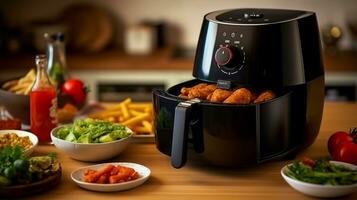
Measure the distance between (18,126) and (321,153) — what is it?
2.61ft

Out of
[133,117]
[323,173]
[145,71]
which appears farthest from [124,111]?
[145,71]

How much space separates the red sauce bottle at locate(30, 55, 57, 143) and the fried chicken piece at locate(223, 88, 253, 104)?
1.63ft

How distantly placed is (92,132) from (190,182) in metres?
0.28

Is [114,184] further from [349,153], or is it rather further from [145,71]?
[145,71]

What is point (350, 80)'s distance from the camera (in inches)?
121

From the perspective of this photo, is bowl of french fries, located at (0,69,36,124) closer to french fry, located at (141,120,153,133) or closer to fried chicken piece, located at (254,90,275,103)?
french fry, located at (141,120,153,133)

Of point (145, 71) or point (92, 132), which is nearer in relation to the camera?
point (92, 132)

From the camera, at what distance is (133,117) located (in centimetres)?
174

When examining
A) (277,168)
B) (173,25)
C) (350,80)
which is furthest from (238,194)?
(173,25)

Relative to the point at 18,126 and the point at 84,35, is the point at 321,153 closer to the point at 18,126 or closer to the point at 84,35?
the point at 18,126

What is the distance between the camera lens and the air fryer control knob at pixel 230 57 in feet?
4.64

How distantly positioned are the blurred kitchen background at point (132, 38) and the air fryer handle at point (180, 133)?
1800 millimetres

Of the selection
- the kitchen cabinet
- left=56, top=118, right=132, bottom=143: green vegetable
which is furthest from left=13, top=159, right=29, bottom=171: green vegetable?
the kitchen cabinet

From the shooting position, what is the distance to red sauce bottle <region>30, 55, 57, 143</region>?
1.59 meters
